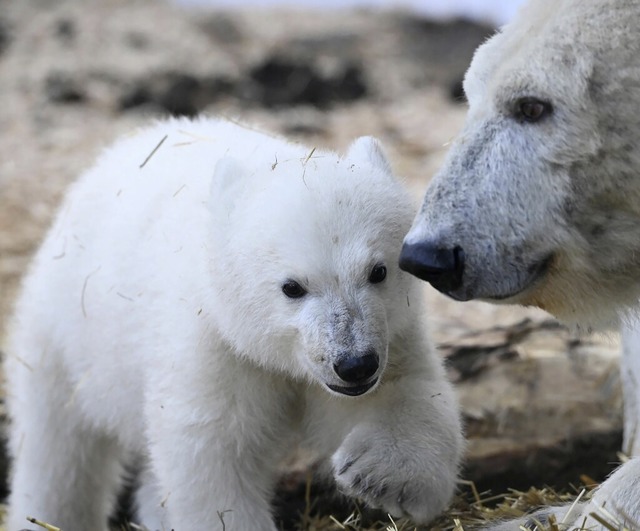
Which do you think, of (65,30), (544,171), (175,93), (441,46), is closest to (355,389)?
(544,171)

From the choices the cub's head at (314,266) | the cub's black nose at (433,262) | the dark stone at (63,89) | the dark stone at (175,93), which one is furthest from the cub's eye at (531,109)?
the dark stone at (63,89)

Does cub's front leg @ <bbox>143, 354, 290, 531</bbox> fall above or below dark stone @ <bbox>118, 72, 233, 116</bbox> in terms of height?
below

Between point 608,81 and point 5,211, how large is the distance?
6085mm

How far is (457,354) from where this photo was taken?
4914 millimetres

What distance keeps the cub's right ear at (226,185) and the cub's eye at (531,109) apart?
96 centimetres

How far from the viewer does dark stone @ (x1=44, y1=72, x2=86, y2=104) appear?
9922mm

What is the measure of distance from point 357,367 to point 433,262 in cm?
38

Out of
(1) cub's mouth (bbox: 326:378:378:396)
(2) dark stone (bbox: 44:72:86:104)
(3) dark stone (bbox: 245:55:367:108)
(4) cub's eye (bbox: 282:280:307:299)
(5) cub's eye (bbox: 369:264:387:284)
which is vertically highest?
(3) dark stone (bbox: 245:55:367:108)

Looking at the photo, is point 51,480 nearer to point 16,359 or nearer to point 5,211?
point 16,359

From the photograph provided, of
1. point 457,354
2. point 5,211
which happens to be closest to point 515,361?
point 457,354

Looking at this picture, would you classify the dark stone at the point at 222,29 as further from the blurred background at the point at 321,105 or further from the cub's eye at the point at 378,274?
the cub's eye at the point at 378,274

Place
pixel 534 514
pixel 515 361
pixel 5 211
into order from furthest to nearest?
pixel 5 211 < pixel 515 361 < pixel 534 514

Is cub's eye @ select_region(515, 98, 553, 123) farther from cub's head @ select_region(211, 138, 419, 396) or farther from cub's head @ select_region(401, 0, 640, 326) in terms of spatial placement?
cub's head @ select_region(211, 138, 419, 396)

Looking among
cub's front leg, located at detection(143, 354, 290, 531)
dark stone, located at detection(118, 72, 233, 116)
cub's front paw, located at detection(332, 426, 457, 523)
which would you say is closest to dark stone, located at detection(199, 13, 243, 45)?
dark stone, located at detection(118, 72, 233, 116)
